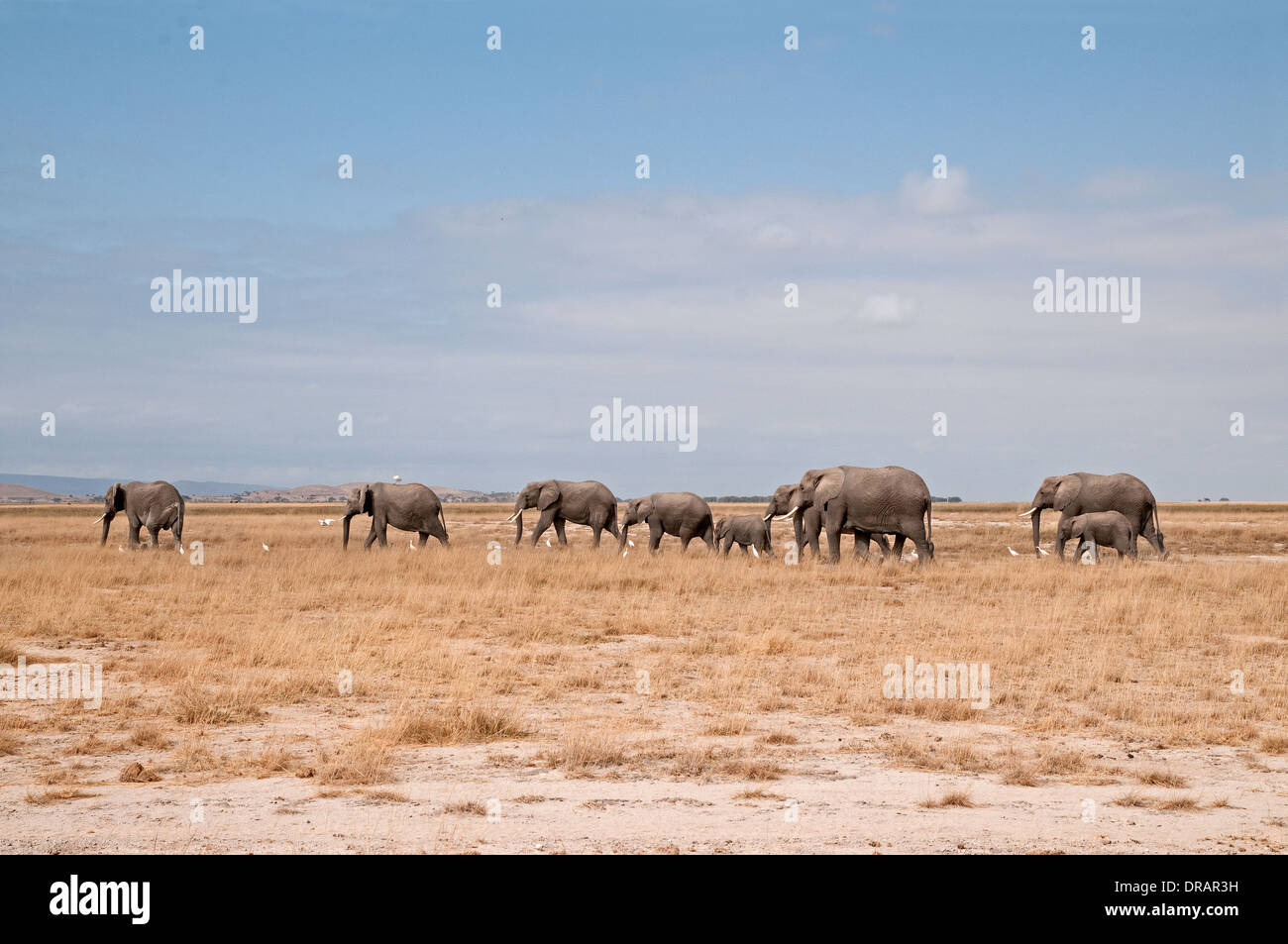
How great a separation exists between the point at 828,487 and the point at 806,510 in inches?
75.9

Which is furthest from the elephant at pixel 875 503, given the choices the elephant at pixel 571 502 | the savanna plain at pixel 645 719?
the elephant at pixel 571 502

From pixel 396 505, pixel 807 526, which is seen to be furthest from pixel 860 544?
pixel 396 505

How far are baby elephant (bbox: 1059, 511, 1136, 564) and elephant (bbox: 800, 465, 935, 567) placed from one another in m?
3.92

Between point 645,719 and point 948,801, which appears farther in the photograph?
point 645,719

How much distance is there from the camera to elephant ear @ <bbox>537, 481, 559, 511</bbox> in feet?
129

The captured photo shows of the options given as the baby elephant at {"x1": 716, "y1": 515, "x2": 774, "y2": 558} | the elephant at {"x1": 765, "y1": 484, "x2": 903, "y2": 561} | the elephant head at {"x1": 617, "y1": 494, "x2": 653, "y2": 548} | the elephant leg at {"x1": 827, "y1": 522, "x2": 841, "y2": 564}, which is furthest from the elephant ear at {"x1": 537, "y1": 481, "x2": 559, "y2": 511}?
the elephant leg at {"x1": 827, "y1": 522, "x2": 841, "y2": 564}

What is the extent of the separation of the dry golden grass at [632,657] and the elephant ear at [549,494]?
32.9ft

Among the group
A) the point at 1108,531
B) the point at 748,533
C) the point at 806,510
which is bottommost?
the point at 748,533

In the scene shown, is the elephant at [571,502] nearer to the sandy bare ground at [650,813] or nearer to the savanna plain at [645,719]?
the savanna plain at [645,719]

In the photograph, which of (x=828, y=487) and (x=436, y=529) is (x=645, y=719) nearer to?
(x=828, y=487)

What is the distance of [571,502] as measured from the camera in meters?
39.5

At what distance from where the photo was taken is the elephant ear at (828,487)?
102ft

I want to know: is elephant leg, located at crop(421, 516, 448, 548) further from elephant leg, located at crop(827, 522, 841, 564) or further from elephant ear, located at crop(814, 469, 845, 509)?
elephant leg, located at crop(827, 522, 841, 564)
